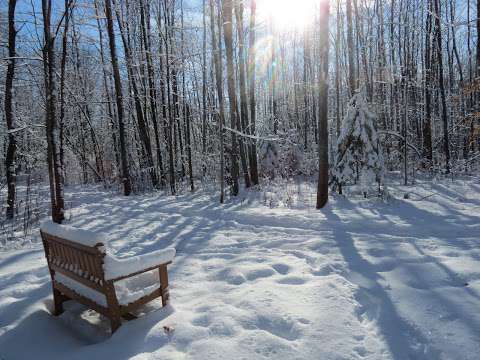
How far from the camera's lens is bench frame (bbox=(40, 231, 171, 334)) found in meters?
3.23

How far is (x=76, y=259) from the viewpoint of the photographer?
11.6ft

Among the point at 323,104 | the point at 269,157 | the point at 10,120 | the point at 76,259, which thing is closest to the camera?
the point at 76,259

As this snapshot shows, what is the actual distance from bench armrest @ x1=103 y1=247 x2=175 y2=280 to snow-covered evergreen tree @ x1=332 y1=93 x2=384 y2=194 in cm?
722

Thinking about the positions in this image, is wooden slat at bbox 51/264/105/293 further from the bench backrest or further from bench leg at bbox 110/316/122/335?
bench leg at bbox 110/316/122/335

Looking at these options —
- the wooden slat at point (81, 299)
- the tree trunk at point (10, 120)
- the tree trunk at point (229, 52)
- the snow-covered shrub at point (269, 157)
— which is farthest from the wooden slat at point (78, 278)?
the snow-covered shrub at point (269, 157)

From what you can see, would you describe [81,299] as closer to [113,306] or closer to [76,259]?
[76,259]

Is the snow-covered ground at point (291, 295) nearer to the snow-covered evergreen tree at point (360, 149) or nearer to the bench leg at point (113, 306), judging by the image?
the bench leg at point (113, 306)

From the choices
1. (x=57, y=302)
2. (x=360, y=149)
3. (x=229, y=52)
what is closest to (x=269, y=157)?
(x=229, y=52)

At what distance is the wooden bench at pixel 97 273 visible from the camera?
321 cm

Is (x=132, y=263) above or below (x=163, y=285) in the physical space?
above

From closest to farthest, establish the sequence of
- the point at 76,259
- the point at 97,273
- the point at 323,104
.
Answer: the point at 97,273
the point at 76,259
the point at 323,104

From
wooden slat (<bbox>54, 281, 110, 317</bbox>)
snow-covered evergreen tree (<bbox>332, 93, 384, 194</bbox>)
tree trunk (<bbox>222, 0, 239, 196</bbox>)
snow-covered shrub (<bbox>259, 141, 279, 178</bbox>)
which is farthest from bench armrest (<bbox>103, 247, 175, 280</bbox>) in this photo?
snow-covered shrub (<bbox>259, 141, 279, 178</bbox>)

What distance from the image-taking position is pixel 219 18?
11977mm

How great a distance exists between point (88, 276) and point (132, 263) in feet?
1.57
